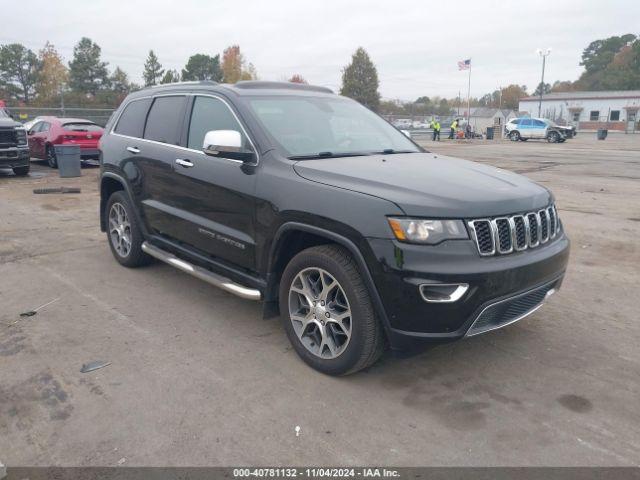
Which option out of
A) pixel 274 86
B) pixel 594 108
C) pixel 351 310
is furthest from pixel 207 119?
pixel 594 108

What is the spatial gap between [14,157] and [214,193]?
1116cm

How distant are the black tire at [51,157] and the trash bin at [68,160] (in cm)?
232

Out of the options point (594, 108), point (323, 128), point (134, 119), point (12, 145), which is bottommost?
point (12, 145)

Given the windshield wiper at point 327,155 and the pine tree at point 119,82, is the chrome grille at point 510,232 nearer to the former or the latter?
the windshield wiper at point 327,155

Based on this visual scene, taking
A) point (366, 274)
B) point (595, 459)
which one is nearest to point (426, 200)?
point (366, 274)

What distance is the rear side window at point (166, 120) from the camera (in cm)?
486

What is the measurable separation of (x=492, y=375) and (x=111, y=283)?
367 cm

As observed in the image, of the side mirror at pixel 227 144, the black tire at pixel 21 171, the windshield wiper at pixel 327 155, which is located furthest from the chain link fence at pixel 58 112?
the windshield wiper at pixel 327 155

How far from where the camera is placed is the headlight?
3.08 meters

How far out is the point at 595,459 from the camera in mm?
2766

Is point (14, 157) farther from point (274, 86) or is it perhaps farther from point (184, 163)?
point (274, 86)

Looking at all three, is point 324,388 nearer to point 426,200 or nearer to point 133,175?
point 426,200

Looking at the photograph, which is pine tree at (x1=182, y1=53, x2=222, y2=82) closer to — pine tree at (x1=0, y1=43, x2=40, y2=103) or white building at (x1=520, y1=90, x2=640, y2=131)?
pine tree at (x1=0, y1=43, x2=40, y2=103)

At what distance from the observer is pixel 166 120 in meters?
5.05
